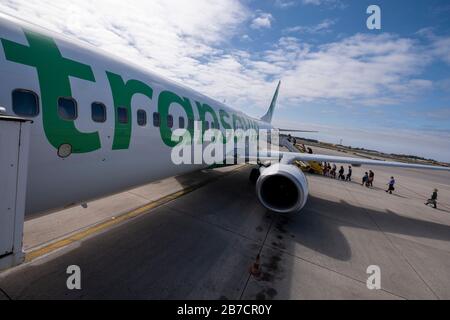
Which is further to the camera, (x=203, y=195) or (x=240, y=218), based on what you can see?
(x=203, y=195)

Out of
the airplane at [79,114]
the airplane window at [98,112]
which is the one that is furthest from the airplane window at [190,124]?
the airplane window at [98,112]

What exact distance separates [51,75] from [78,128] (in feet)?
2.76

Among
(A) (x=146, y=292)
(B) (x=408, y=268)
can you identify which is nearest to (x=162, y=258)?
(A) (x=146, y=292)

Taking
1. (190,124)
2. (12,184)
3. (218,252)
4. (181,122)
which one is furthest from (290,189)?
(12,184)

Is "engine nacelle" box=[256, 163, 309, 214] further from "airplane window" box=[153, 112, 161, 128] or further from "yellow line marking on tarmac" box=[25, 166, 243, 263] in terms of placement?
"yellow line marking on tarmac" box=[25, 166, 243, 263]

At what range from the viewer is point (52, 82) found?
335 cm

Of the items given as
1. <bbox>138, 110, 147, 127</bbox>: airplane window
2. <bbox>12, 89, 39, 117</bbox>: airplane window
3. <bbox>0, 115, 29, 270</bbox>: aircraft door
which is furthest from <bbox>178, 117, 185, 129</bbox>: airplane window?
<bbox>0, 115, 29, 270</bbox>: aircraft door

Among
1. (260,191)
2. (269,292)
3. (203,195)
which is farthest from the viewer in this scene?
(203,195)

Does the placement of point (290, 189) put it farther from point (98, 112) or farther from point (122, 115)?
point (98, 112)

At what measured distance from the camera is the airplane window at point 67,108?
11.5 feet

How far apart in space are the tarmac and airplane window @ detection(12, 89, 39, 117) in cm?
281

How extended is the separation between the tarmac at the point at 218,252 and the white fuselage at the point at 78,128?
1.39 metres
